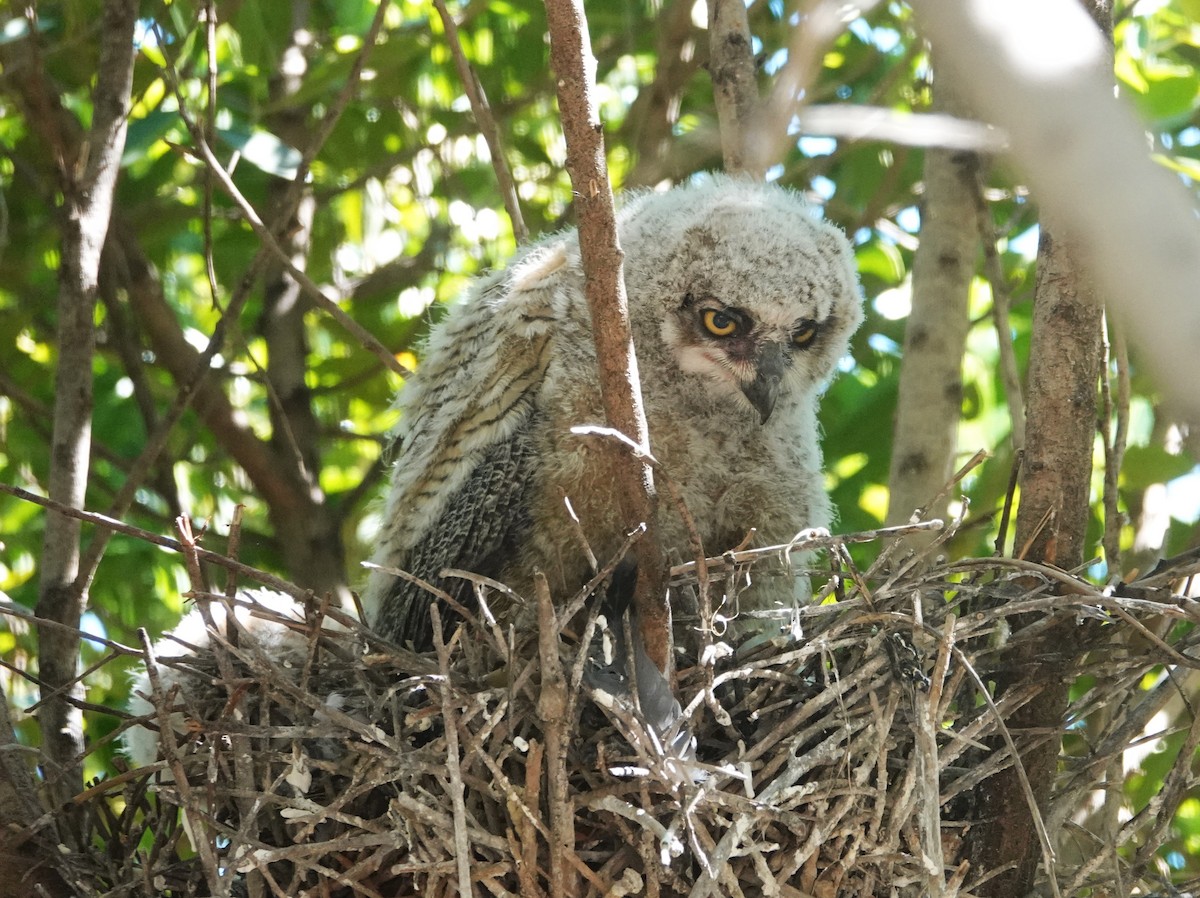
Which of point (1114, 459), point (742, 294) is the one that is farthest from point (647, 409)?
point (1114, 459)

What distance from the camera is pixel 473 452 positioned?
3240mm

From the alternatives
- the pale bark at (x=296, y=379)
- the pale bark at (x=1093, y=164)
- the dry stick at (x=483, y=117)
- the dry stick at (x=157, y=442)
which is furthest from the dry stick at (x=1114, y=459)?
the pale bark at (x=296, y=379)

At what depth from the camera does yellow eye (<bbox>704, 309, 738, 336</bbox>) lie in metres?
3.33

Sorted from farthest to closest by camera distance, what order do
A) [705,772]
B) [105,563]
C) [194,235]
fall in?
[194,235], [105,563], [705,772]

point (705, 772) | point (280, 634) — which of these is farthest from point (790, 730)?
point (280, 634)

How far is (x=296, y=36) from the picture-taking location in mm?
5090

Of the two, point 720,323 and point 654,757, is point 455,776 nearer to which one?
point 654,757

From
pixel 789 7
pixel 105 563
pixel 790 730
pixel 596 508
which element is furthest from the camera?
pixel 789 7

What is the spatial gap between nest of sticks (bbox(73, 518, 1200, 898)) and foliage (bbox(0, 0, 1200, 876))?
1337mm

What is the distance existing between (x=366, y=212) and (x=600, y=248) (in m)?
3.69

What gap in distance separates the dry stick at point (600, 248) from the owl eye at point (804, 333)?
3.67 feet

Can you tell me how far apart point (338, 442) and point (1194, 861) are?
3.65m

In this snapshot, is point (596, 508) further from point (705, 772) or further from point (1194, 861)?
point (1194, 861)

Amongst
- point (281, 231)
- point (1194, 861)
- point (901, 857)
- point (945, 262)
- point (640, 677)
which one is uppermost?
point (281, 231)
